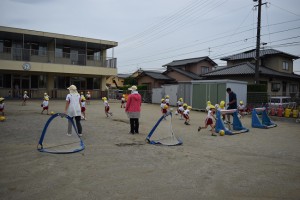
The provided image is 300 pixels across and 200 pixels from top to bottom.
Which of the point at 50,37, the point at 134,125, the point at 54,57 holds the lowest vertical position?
the point at 134,125

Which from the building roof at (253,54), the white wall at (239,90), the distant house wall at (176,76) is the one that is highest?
the building roof at (253,54)

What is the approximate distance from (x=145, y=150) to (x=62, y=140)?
7.87 feet

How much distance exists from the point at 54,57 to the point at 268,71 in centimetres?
2425

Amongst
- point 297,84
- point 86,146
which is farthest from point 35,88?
point 297,84

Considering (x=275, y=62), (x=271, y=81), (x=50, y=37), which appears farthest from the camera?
(x=275, y=62)

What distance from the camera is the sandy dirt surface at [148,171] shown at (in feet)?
12.7

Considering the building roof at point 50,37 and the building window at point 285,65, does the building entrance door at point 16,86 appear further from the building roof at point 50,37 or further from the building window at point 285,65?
the building window at point 285,65

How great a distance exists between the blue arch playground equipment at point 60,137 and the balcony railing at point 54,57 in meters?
21.1

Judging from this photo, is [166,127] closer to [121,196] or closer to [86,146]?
[86,146]

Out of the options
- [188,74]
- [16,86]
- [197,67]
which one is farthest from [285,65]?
[16,86]

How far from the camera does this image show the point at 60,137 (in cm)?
711

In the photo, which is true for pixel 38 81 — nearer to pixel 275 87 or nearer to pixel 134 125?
pixel 134 125

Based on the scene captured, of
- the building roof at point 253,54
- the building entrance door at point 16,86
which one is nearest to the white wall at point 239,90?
the building roof at point 253,54

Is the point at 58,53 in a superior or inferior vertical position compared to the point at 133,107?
superior
